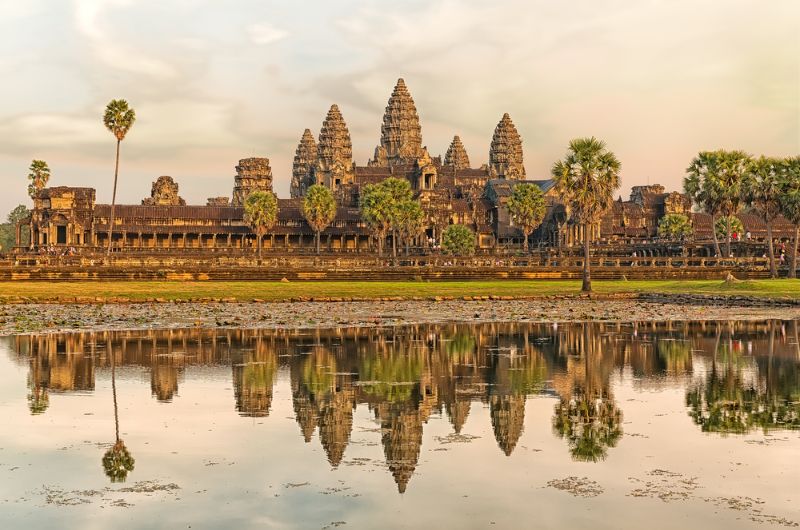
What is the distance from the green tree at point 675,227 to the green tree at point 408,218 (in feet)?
134

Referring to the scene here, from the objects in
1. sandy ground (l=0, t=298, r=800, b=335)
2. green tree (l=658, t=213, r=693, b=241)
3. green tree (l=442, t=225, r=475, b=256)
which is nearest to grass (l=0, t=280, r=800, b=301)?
sandy ground (l=0, t=298, r=800, b=335)

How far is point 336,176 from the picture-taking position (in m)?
196

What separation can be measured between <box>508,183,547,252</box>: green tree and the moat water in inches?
4833

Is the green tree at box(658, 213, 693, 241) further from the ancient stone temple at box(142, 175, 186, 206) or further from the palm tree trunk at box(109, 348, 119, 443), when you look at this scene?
the palm tree trunk at box(109, 348, 119, 443)

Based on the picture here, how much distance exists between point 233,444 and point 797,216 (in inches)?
3002

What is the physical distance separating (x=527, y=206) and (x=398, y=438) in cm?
13641

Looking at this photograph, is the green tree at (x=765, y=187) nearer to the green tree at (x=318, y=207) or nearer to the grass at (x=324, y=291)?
the grass at (x=324, y=291)

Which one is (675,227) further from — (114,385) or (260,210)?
(114,385)

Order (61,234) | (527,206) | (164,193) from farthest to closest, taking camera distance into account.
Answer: (164,193)
(527,206)
(61,234)

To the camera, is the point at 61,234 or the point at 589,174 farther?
the point at 61,234

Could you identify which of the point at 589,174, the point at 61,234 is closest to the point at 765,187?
the point at 589,174

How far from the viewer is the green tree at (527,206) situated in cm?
15025

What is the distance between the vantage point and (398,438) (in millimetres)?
15469

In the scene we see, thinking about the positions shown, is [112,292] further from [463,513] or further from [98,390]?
[463,513]
